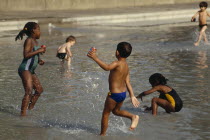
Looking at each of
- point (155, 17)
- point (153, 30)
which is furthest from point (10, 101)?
point (155, 17)

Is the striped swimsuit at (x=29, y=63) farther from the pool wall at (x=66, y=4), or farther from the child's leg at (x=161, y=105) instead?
the pool wall at (x=66, y=4)

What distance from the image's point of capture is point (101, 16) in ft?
79.7

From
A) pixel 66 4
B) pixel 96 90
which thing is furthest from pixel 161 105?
pixel 66 4

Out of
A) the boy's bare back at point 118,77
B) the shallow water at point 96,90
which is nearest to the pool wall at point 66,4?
the shallow water at point 96,90

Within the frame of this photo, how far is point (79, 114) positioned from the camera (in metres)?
9.01

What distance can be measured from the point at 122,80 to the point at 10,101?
119 inches

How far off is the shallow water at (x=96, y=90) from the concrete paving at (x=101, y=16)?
268 centimetres

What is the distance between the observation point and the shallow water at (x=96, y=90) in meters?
8.02

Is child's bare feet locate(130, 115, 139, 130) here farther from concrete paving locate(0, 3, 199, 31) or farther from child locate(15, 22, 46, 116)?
concrete paving locate(0, 3, 199, 31)

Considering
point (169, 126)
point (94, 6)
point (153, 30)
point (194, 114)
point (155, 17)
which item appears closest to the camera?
point (169, 126)

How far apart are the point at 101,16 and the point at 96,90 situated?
13581 mm

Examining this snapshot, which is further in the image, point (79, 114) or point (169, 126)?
point (79, 114)

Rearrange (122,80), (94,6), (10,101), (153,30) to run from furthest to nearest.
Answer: (94,6), (153,30), (10,101), (122,80)

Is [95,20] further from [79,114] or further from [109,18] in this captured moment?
[79,114]
